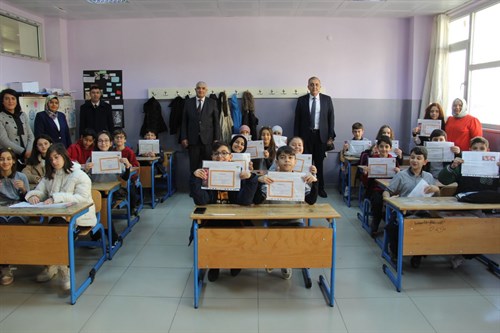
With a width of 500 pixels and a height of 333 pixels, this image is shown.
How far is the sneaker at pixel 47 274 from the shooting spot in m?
3.19

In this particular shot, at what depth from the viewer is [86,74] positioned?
6.77 metres

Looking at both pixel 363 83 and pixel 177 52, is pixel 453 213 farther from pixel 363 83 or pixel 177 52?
pixel 177 52

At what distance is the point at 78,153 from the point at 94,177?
42 centimetres

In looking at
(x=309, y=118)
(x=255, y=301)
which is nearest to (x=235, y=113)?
(x=309, y=118)

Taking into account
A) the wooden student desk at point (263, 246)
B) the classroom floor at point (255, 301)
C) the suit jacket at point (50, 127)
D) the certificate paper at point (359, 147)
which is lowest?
the classroom floor at point (255, 301)

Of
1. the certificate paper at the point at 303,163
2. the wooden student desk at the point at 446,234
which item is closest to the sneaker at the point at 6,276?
the certificate paper at the point at 303,163

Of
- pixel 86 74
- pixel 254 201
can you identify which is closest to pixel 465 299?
pixel 254 201

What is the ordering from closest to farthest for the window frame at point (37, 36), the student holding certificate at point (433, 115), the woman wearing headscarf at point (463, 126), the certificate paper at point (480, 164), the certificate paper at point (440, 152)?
the certificate paper at point (480, 164)
the certificate paper at point (440, 152)
the woman wearing headscarf at point (463, 126)
the student holding certificate at point (433, 115)
the window frame at point (37, 36)

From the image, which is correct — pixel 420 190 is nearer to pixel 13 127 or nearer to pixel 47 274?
pixel 47 274

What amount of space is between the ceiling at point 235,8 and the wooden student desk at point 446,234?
12.1ft

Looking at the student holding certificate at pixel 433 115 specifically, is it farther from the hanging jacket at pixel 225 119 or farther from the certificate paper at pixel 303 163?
the hanging jacket at pixel 225 119

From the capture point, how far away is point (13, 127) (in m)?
4.68

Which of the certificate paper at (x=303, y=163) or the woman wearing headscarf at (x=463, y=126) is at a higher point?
the woman wearing headscarf at (x=463, y=126)

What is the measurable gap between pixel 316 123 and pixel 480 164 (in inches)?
113
